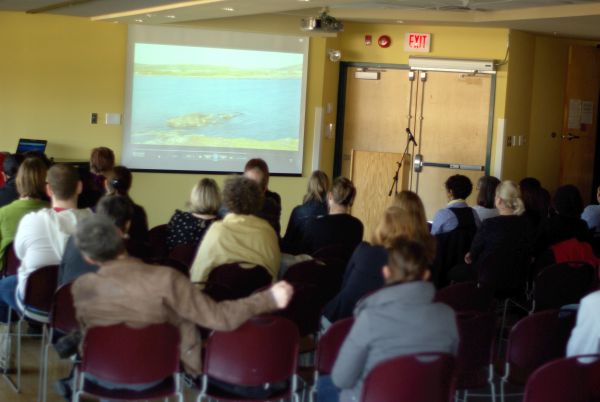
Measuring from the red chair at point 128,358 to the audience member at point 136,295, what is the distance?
2.1 inches

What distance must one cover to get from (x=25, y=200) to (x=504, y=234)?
318cm

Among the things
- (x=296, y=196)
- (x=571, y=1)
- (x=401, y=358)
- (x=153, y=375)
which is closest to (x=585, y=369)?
(x=401, y=358)

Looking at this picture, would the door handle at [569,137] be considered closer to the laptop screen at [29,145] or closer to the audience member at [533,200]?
the audience member at [533,200]

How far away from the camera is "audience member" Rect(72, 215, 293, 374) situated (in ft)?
10.8

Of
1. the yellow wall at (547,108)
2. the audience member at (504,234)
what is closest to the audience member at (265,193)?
the audience member at (504,234)

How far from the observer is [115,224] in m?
3.84

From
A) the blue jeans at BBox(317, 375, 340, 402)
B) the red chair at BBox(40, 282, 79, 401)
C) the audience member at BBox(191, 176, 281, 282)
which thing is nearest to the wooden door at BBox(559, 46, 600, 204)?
the audience member at BBox(191, 176, 281, 282)

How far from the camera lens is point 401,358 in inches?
122

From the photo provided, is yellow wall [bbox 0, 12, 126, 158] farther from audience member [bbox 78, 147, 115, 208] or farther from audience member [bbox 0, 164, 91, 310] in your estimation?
audience member [bbox 0, 164, 91, 310]

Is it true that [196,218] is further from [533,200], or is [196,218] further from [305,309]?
[533,200]

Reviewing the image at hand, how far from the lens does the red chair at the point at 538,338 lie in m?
3.82

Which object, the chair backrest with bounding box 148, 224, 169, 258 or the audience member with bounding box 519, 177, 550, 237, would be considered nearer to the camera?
the chair backrest with bounding box 148, 224, 169, 258

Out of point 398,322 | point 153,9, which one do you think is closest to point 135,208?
point 398,322

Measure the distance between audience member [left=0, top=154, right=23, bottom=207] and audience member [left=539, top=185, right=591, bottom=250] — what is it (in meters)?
3.91
